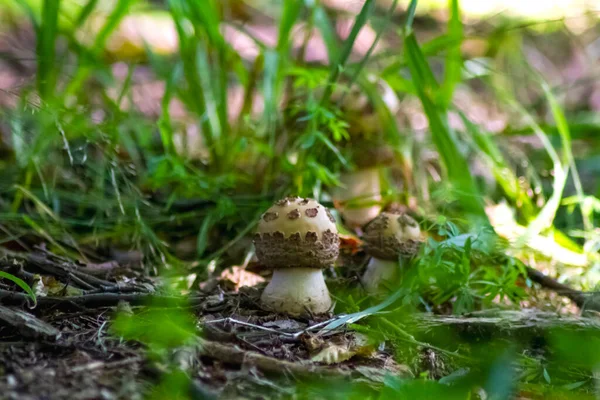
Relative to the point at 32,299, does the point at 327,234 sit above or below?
above

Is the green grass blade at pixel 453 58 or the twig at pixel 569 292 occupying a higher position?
the green grass blade at pixel 453 58

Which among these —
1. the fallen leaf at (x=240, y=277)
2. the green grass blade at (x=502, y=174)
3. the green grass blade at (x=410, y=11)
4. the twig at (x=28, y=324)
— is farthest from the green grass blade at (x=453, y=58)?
the twig at (x=28, y=324)

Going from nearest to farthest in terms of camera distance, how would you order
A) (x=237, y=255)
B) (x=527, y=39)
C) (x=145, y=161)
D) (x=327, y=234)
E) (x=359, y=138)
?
(x=327, y=234) → (x=237, y=255) → (x=359, y=138) → (x=145, y=161) → (x=527, y=39)

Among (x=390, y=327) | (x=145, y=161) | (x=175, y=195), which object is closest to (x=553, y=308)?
(x=390, y=327)

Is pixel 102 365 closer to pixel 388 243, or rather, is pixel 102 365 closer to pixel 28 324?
pixel 28 324

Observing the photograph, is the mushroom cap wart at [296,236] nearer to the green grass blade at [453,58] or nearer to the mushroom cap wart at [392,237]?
the mushroom cap wart at [392,237]

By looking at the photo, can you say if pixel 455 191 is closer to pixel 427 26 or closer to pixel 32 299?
pixel 32 299

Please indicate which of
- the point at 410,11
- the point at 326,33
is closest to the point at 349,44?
the point at 410,11
